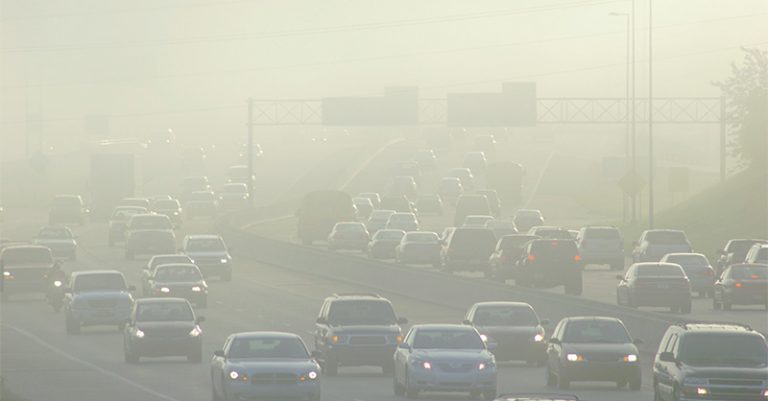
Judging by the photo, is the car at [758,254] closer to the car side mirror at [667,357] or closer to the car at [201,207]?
the car side mirror at [667,357]

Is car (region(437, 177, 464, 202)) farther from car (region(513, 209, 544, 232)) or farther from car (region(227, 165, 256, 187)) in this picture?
car (region(513, 209, 544, 232))

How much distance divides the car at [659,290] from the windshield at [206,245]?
72.5 feet

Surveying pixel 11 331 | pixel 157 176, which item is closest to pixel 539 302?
pixel 11 331

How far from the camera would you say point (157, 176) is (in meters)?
161

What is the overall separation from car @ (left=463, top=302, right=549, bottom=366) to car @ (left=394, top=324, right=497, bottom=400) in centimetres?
517

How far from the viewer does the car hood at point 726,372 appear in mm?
25641

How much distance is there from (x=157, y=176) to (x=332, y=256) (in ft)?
312

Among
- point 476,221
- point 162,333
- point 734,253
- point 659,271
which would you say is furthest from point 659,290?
point 476,221

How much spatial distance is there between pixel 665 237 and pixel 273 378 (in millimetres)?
38751

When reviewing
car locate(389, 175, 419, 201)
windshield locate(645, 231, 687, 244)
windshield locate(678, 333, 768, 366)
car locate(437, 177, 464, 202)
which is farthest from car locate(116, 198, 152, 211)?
windshield locate(678, 333, 768, 366)

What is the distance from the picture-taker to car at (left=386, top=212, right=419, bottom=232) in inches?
3297

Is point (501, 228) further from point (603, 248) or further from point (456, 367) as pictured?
point (456, 367)

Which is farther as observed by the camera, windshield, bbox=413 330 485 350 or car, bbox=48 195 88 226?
car, bbox=48 195 88 226

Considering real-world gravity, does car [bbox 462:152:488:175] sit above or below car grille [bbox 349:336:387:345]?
above
